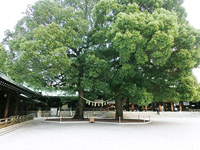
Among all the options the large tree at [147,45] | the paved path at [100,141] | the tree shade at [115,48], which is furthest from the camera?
the tree shade at [115,48]

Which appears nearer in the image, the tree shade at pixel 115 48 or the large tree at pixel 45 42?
the tree shade at pixel 115 48

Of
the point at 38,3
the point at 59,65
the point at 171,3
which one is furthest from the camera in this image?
the point at 171,3

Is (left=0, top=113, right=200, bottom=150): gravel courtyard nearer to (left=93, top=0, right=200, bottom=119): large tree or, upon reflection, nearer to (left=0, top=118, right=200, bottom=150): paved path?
(left=0, top=118, right=200, bottom=150): paved path

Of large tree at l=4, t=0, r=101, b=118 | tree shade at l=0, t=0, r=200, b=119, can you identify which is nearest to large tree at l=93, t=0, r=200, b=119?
tree shade at l=0, t=0, r=200, b=119

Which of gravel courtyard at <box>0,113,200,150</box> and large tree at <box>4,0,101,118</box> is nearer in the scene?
gravel courtyard at <box>0,113,200,150</box>

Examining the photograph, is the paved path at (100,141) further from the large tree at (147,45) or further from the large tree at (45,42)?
the large tree at (45,42)

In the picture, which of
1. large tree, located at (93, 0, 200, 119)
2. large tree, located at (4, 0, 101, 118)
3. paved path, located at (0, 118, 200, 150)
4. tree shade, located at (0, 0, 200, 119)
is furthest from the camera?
large tree, located at (4, 0, 101, 118)

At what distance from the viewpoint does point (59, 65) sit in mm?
10445

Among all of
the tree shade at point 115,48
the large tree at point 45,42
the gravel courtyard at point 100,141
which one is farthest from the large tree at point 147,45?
the gravel courtyard at point 100,141

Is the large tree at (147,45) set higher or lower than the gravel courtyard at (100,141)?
higher

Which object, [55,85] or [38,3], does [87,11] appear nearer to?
[38,3]

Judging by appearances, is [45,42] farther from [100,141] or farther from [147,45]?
[100,141]

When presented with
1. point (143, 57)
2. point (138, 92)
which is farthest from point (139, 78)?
point (143, 57)

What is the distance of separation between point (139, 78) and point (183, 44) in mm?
4594
